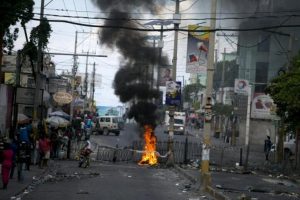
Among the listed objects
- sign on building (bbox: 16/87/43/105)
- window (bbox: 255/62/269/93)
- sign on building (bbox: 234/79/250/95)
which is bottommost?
sign on building (bbox: 16/87/43/105)

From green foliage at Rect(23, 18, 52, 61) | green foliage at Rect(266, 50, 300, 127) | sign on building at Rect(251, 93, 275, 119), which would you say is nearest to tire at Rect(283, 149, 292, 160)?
green foliage at Rect(266, 50, 300, 127)

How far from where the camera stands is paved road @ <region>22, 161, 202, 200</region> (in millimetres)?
15008

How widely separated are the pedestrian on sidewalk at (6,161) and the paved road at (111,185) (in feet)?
2.42

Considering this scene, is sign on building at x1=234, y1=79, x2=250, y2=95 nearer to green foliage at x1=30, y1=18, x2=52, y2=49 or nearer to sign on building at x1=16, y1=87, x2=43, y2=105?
sign on building at x1=16, y1=87, x2=43, y2=105

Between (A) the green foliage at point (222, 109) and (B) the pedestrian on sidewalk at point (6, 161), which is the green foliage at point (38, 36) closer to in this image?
(B) the pedestrian on sidewalk at point (6, 161)

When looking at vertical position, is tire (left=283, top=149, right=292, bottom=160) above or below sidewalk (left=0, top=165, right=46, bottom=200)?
above

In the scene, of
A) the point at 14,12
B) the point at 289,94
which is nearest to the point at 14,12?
the point at 14,12

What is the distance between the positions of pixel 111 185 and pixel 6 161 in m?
3.76

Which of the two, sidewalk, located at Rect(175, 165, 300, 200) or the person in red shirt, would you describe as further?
the person in red shirt

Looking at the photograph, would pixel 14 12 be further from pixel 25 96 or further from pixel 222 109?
pixel 222 109

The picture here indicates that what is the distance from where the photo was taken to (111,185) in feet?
58.1

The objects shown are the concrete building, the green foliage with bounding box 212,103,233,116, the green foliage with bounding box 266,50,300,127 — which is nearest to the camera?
the green foliage with bounding box 266,50,300,127

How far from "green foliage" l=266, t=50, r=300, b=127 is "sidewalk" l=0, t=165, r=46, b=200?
10.4 meters

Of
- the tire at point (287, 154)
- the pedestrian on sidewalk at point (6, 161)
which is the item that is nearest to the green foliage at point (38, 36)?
the pedestrian on sidewalk at point (6, 161)
